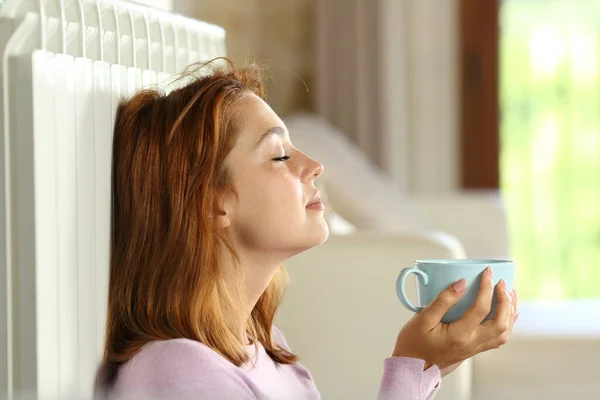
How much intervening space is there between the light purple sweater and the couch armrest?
2.60 ft

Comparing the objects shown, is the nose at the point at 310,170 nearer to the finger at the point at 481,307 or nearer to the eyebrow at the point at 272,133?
the eyebrow at the point at 272,133

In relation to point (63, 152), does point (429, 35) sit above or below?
above

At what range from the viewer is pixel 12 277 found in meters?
0.79

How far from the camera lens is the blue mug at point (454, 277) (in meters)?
1.01

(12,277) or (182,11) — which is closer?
(12,277)

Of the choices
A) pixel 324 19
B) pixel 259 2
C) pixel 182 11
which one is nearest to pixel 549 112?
pixel 324 19

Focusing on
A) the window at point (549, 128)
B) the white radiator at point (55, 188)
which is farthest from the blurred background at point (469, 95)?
the white radiator at point (55, 188)

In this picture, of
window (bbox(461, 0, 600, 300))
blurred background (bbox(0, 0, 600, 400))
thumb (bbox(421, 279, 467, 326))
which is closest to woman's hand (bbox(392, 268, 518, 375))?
thumb (bbox(421, 279, 467, 326))

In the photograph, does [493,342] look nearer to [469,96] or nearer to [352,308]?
[352,308]

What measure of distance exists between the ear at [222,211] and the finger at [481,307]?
10.6 inches

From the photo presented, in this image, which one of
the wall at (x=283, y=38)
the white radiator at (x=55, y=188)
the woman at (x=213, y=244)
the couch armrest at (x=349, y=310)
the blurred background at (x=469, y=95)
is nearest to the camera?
the white radiator at (x=55, y=188)

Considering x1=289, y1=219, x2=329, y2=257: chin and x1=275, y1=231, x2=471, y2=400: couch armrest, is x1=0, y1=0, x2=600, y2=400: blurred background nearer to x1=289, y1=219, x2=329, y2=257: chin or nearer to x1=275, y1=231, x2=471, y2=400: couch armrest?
x1=275, y1=231, x2=471, y2=400: couch armrest

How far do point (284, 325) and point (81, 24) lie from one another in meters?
1.05

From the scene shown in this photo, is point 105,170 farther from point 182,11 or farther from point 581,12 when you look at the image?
point 581,12
